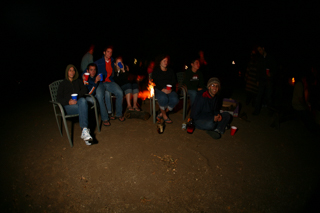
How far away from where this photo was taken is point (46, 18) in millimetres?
12141

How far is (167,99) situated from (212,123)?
4.12 feet

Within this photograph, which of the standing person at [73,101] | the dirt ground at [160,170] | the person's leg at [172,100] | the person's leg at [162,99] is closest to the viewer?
the dirt ground at [160,170]

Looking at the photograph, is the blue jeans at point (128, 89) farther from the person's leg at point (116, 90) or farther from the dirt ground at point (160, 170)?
the dirt ground at point (160, 170)

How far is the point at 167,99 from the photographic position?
4.30 m

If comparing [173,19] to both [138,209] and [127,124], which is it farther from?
[138,209]

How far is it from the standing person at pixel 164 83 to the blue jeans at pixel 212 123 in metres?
0.87

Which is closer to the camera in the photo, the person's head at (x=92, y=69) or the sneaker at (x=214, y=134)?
the sneaker at (x=214, y=134)

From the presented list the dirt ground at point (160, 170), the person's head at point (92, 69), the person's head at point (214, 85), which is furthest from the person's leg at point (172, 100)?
the person's head at point (92, 69)

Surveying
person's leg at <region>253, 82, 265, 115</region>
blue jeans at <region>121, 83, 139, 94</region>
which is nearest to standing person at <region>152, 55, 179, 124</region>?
blue jeans at <region>121, 83, 139, 94</region>

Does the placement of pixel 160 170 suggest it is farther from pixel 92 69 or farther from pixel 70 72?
pixel 92 69

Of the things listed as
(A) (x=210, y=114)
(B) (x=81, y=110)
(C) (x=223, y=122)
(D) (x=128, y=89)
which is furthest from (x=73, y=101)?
(C) (x=223, y=122)

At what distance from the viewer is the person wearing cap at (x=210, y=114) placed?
3.66m

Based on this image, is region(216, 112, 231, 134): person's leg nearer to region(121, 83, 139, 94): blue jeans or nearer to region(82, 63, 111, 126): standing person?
region(121, 83, 139, 94): blue jeans

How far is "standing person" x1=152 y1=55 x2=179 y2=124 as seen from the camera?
4.34 m
